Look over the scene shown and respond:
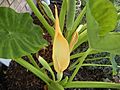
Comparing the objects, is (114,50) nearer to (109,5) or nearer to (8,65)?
(109,5)

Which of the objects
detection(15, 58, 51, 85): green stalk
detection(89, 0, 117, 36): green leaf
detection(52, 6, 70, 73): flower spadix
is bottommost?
detection(15, 58, 51, 85): green stalk

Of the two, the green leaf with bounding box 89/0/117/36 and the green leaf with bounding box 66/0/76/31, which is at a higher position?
the green leaf with bounding box 89/0/117/36

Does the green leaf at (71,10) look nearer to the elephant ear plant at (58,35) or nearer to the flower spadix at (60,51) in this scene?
the elephant ear plant at (58,35)

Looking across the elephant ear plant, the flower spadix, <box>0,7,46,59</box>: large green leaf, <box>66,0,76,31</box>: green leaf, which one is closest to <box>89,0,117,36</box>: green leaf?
the elephant ear plant

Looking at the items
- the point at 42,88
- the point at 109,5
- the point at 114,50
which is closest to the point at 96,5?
the point at 109,5

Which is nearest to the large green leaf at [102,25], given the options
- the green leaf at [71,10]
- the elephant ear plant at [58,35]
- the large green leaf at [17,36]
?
the elephant ear plant at [58,35]

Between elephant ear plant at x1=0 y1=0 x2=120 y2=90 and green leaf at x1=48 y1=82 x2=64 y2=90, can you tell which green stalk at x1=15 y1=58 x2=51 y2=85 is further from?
elephant ear plant at x1=0 y1=0 x2=120 y2=90
